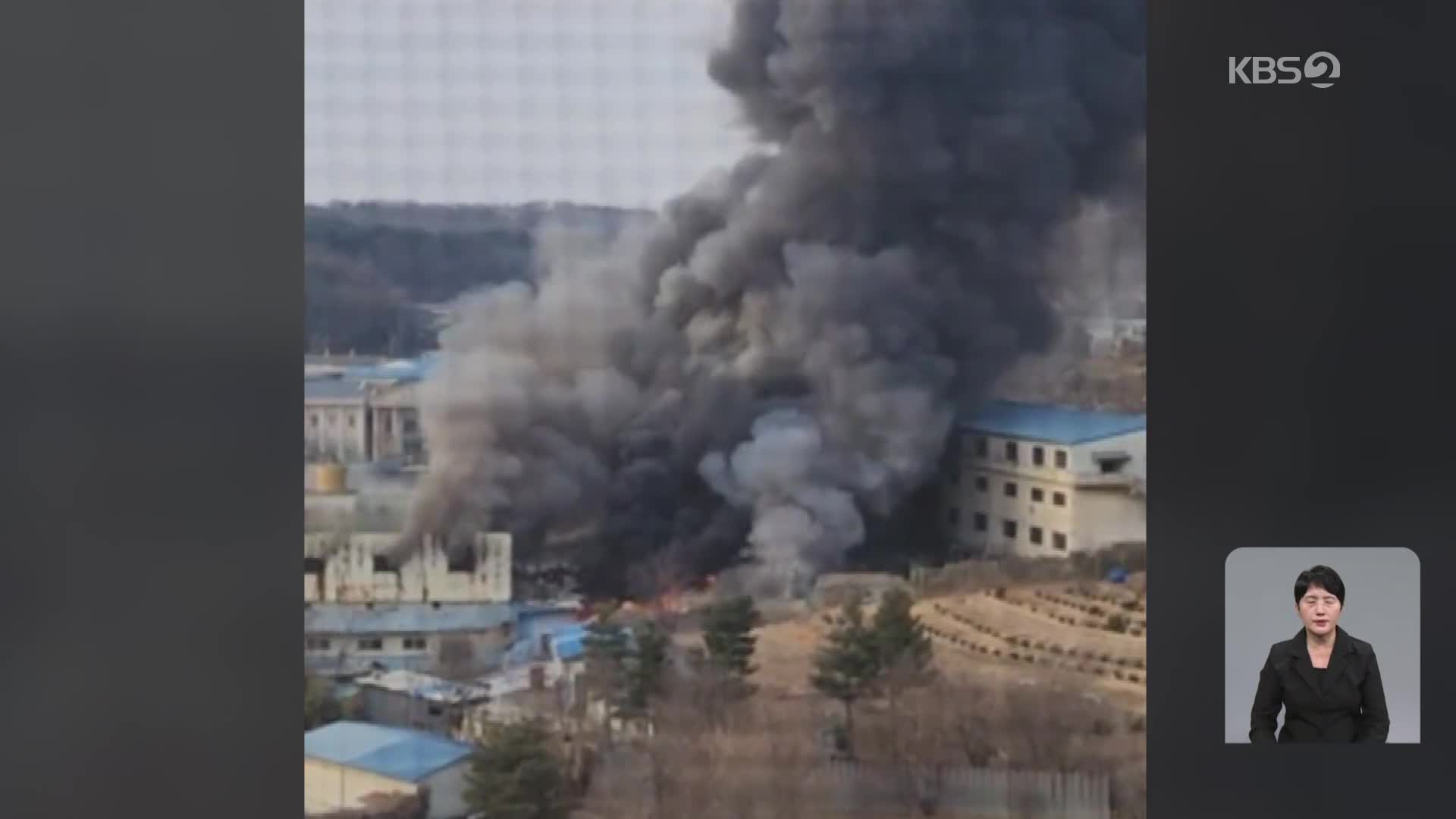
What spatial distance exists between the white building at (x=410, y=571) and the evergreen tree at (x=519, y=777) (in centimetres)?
28

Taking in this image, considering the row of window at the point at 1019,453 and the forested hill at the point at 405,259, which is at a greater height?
the forested hill at the point at 405,259

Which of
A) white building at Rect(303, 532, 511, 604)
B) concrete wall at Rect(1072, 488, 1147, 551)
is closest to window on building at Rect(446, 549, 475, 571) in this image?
white building at Rect(303, 532, 511, 604)

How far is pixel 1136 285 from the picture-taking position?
236 centimetres

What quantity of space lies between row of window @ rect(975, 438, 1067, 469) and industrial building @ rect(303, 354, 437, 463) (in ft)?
3.69

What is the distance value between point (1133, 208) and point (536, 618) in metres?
1.47

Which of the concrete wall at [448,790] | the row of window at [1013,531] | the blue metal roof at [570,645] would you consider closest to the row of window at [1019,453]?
the row of window at [1013,531]

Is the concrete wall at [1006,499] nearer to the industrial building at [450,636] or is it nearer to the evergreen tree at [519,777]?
the industrial building at [450,636]

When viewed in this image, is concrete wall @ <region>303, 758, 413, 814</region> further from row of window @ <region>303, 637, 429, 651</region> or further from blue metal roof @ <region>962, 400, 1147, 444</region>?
blue metal roof @ <region>962, 400, 1147, 444</region>

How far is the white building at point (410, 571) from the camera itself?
2336 millimetres

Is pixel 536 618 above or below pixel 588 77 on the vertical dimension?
below

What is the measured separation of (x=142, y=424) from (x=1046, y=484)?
1.82 m
